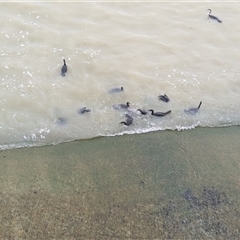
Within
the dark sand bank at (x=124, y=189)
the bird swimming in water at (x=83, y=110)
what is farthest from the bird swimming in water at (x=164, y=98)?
the bird swimming in water at (x=83, y=110)

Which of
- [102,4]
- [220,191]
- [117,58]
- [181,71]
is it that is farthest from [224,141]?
[102,4]

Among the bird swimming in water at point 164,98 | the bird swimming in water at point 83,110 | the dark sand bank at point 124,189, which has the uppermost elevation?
the bird swimming in water at point 164,98

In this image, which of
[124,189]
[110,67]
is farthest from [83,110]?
[124,189]

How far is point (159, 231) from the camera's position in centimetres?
524

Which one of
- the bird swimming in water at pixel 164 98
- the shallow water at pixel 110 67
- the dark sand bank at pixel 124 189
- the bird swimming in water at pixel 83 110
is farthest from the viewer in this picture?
the bird swimming in water at pixel 164 98

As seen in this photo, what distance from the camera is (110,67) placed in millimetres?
8016

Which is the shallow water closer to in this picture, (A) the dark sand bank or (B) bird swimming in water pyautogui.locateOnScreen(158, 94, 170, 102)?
(B) bird swimming in water pyautogui.locateOnScreen(158, 94, 170, 102)

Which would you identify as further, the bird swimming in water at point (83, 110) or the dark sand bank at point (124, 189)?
the bird swimming in water at point (83, 110)

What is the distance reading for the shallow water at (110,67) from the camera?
6.80 meters

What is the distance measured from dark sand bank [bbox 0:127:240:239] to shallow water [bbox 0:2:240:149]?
18.1 inches

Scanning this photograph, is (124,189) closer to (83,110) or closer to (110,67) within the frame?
(83,110)

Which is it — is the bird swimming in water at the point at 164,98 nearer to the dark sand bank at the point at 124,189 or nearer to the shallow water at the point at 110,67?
the shallow water at the point at 110,67

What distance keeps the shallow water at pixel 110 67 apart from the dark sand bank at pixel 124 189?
46 centimetres

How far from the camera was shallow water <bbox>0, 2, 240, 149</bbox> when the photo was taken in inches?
268
